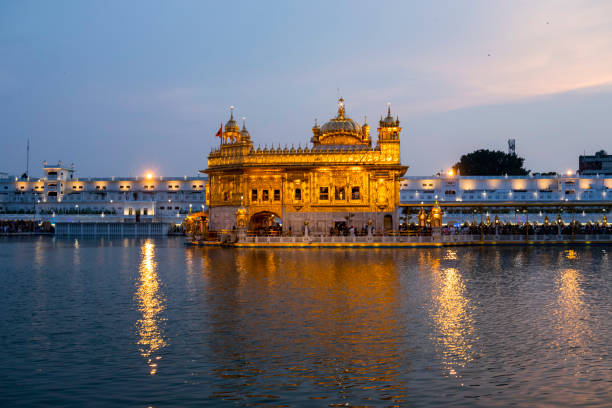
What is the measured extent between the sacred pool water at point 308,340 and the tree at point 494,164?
10527cm

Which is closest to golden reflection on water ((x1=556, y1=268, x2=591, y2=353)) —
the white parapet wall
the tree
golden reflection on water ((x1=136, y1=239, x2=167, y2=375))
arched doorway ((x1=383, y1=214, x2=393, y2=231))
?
golden reflection on water ((x1=136, y1=239, x2=167, y2=375))

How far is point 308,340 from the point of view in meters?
15.7

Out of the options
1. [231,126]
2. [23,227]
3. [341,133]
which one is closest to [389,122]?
[341,133]

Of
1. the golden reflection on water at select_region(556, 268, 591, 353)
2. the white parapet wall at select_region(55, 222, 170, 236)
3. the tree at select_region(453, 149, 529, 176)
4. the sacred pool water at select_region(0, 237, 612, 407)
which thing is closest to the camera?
the sacred pool water at select_region(0, 237, 612, 407)

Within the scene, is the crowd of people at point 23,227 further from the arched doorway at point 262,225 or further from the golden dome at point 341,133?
the golden dome at point 341,133

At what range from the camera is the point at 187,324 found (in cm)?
1794

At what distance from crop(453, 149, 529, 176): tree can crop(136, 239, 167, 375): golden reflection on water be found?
363 feet

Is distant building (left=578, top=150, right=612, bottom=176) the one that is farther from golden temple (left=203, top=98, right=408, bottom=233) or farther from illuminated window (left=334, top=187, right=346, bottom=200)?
illuminated window (left=334, top=187, right=346, bottom=200)

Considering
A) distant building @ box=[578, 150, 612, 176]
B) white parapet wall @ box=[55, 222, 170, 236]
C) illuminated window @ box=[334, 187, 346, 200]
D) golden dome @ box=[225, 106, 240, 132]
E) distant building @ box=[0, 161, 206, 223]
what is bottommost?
white parapet wall @ box=[55, 222, 170, 236]

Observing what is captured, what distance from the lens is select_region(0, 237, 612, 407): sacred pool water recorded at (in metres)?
11.6

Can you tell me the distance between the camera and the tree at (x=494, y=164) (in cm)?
13138

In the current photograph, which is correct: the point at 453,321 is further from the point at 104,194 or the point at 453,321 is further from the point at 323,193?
the point at 104,194

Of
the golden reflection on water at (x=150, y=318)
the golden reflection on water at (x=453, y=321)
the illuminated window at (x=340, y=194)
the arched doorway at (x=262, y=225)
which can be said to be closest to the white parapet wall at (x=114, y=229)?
the arched doorway at (x=262, y=225)

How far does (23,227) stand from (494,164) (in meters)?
97.9
